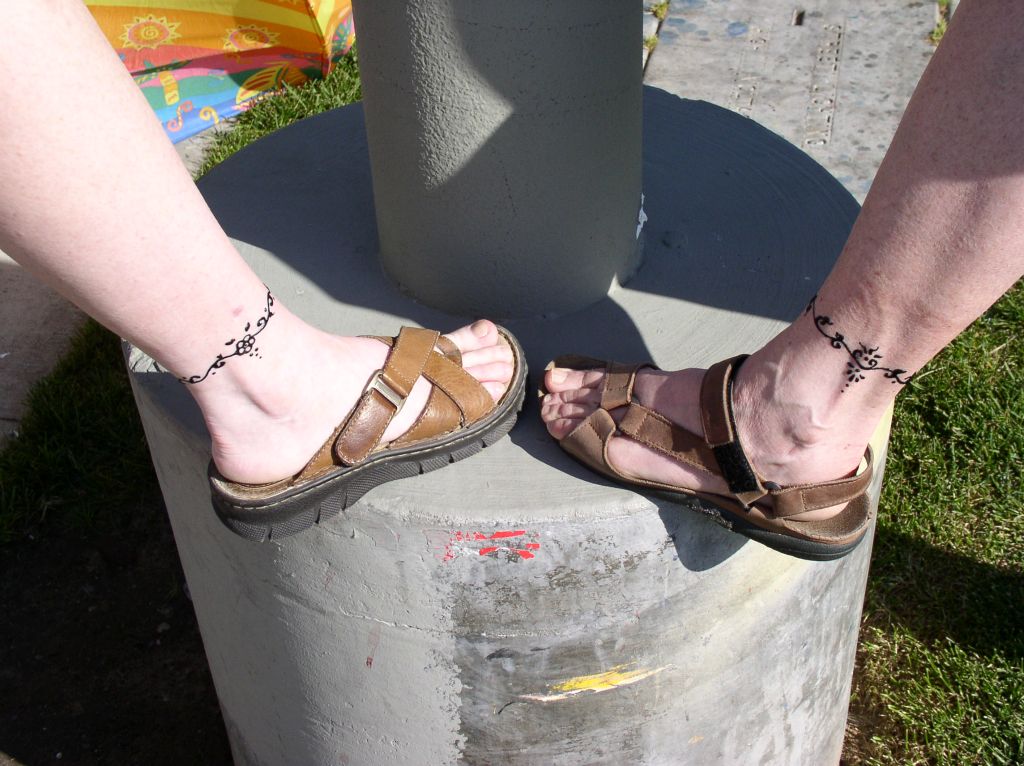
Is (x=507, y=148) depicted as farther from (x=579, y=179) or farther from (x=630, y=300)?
(x=630, y=300)

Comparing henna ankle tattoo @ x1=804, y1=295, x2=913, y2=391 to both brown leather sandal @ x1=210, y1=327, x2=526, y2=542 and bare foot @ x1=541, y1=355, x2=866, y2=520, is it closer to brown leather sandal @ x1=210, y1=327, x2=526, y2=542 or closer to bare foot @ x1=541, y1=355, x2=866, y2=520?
bare foot @ x1=541, y1=355, x2=866, y2=520

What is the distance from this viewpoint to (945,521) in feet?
8.19

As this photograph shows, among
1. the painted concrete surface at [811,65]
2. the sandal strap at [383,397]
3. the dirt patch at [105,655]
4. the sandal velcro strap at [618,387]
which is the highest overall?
the sandal strap at [383,397]

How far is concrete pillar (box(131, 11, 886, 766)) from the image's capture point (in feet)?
4.63

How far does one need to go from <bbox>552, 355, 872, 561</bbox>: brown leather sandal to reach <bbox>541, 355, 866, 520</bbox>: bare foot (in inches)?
0.4

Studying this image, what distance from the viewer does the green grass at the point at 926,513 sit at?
2.19m

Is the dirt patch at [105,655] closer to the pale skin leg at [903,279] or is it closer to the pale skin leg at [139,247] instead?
the pale skin leg at [139,247]

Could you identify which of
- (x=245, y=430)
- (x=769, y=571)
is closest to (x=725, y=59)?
(x=769, y=571)

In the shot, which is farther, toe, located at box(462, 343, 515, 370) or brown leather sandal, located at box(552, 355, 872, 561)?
toe, located at box(462, 343, 515, 370)

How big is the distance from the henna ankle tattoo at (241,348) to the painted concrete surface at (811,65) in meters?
2.42

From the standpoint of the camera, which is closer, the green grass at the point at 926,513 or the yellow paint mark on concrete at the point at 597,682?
the yellow paint mark on concrete at the point at 597,682

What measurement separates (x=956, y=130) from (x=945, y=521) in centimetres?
162

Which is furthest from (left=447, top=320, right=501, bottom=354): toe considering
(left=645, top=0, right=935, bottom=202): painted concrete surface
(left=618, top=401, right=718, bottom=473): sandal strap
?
(left=645, top=0, right=935, bottom=202): painted concrete surface

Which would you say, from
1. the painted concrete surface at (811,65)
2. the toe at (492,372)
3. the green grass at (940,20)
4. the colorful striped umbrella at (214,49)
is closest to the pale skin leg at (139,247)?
the toe at (492,372)
